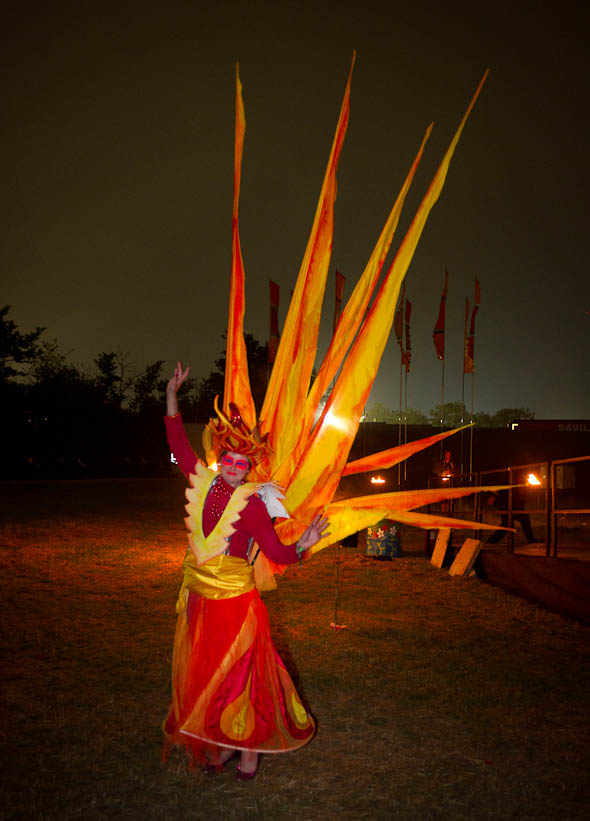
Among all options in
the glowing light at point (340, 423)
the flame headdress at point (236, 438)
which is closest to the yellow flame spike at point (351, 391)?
the glowing light at point (340, 423)

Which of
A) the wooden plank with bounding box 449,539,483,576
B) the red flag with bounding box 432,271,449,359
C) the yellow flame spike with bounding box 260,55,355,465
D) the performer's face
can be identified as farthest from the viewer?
the red flag with bounding box 432,271,449,359

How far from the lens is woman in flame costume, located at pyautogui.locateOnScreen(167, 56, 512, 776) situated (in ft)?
12.3

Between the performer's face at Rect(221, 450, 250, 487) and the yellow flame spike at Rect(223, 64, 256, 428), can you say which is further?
the yellow flame spike at Rect(223, 64, 256, 428)

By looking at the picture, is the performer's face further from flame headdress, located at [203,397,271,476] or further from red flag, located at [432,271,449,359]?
red flag, located at [432,271,449,359]

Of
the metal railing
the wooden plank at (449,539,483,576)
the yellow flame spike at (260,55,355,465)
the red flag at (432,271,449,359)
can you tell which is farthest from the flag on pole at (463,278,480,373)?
the yellow flame spike at (260,55,355,465)

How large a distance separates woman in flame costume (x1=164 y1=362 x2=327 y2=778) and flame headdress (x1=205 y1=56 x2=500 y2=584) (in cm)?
25

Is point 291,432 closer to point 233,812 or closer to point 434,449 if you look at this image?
point 233,812

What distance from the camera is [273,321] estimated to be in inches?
474

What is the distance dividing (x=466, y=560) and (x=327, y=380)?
7.37 metres

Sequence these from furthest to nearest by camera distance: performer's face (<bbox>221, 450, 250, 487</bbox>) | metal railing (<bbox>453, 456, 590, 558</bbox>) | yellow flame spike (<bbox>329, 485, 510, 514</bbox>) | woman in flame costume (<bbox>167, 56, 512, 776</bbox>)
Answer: metal railing (<bbox>453, 456, 590, 558</bbox>)
yellow flame spike (<bbox>329, 485, 510, 514</bbox>)
woman in flame costume (<bbox>167, 56, 512, 776</bbox>)
performer's face (<bbox>221, 450, 250, 487</bbox>)

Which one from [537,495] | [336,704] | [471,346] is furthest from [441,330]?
[336,704]

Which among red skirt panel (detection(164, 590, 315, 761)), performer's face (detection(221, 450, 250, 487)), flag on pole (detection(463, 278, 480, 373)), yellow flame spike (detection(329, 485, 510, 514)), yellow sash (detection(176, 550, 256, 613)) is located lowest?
red skirt panel (detection(164, 590, 315, 761))

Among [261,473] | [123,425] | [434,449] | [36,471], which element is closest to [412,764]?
[261,473]

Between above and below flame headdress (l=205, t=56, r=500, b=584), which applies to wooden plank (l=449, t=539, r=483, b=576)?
below
